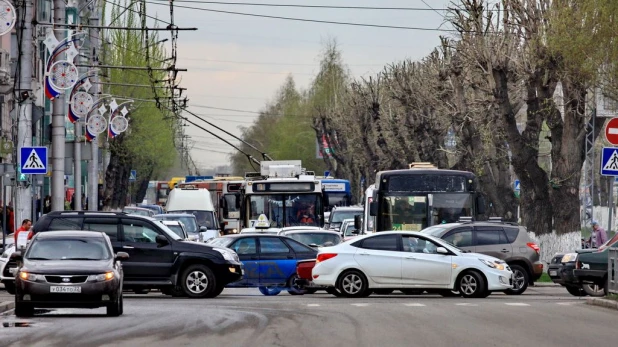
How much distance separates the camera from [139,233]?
28.4m

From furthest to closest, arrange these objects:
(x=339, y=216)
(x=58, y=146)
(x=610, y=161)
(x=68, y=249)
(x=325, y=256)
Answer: (x=339, y=216)
(x=58, y=146)
(x=325, y=256)
(x=610, y=161)
(x=68, y=249)

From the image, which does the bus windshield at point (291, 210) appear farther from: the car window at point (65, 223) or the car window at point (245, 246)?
the car window at point (65, 223)

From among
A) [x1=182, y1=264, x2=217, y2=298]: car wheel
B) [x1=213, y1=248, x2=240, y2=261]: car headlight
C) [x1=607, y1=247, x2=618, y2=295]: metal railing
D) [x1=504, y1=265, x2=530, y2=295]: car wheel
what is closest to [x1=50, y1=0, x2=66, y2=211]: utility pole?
[x1=182, y1=264, x2=217, y2=298]: car wheel

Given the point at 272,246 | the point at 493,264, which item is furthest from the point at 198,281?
the point at 493,264

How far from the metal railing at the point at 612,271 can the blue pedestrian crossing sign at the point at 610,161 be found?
4.84ft

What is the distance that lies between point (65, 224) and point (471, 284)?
8.58 meters

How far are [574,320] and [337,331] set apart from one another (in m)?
4.41

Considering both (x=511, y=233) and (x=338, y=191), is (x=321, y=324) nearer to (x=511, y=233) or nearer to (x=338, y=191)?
(x=511, y=233)

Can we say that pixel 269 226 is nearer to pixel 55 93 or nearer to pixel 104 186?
pixel 55 93

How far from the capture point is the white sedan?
28781 mm

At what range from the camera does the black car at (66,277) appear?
21.3 metres

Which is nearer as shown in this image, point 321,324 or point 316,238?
point 321,324

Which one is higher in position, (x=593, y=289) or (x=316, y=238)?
(x=316, y=238)

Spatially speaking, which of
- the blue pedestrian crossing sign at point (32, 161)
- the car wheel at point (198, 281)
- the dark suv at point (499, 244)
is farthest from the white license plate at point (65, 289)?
the dark suv at point (499, 244)
